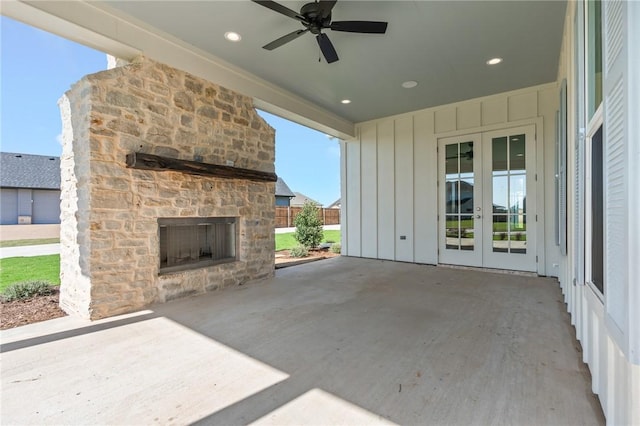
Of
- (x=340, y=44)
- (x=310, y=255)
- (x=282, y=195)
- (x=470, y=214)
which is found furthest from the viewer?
(x=282, y=195)

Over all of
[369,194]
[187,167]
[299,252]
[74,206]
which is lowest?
[299,252]

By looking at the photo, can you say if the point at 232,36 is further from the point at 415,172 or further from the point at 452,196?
the point at 452,196

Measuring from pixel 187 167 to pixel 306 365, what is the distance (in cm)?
265

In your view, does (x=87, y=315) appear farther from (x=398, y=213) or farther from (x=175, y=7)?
(x=398, y=213)

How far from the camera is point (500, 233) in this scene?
17.8ft

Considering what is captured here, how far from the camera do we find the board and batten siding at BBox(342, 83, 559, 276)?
505cm

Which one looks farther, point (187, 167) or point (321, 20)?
point (187, 167)

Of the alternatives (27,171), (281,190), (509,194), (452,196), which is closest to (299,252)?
(452,196)

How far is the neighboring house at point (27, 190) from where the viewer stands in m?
12.8

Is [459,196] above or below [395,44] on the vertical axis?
below

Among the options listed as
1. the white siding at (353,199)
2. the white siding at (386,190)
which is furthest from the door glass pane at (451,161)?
the white siding at (353,199)

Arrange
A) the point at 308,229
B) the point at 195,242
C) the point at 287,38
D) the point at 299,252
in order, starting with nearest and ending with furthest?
the point at 287,38, the point at 195,242, the point at 299,252, the point at 308,229

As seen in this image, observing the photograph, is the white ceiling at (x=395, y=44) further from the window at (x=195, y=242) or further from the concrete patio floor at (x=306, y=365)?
the concrete patio floor at (x=306, y=365)

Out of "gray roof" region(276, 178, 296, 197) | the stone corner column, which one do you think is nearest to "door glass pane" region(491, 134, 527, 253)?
the stone corner column
